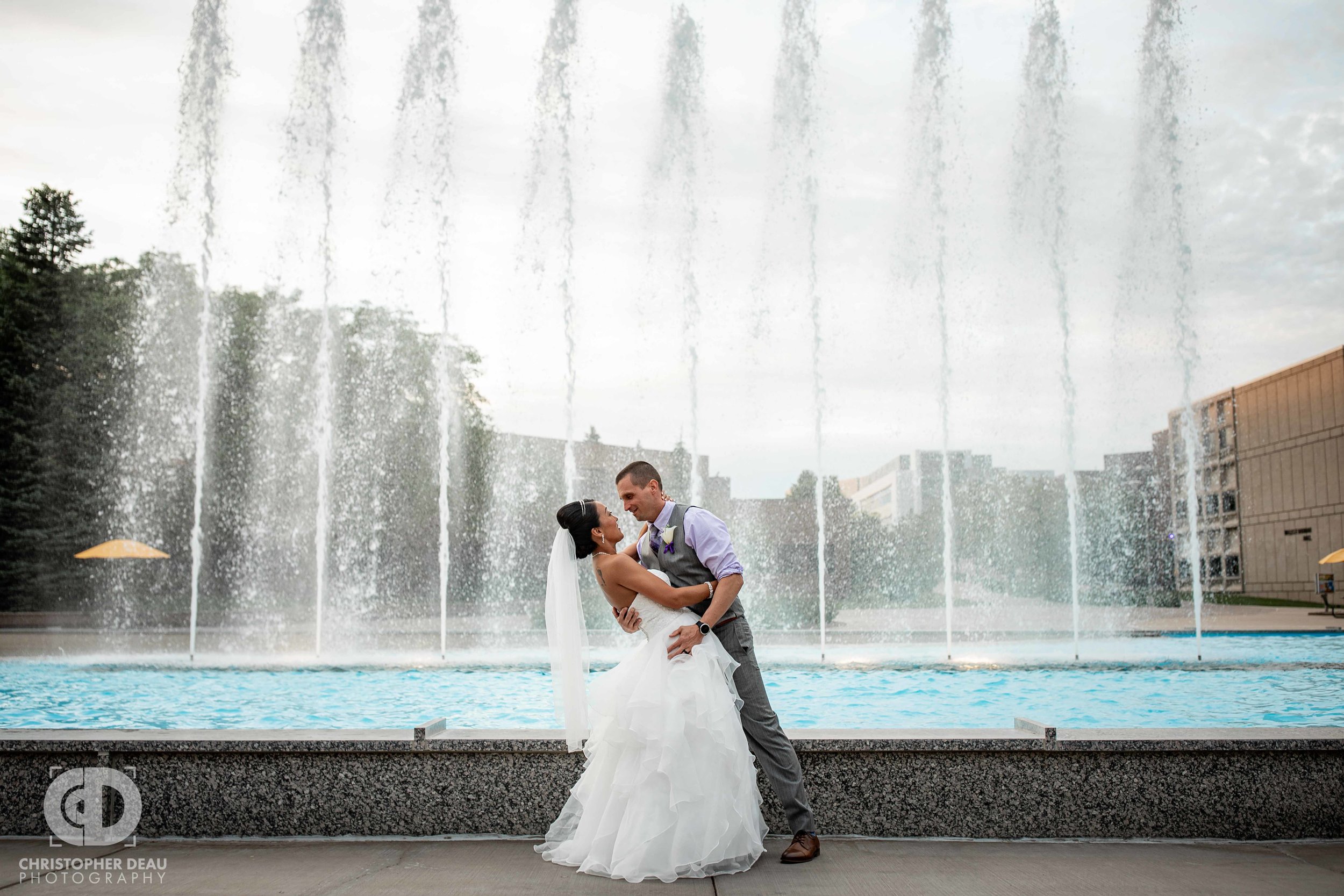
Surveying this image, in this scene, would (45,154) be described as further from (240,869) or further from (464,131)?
(240,869)

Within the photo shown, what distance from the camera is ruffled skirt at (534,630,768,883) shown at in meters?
4.12

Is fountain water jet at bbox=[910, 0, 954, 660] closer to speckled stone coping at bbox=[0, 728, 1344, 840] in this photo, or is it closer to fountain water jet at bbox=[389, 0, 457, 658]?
fountain water jet at bbox=[389, 0, 457, 658]

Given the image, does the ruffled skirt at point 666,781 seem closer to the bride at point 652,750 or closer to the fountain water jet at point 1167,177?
the bride at point 652,750

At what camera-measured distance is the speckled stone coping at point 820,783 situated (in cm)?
454

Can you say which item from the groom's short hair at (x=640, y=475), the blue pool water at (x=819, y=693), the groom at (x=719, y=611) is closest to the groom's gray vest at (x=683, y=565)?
the groom at (x=719, y=611)

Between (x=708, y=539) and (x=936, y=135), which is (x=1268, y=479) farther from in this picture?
(x=708, y=539)

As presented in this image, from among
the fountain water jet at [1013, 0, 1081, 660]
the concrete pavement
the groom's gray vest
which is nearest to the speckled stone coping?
the concrete pavement

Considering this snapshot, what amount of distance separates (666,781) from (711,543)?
3.63ft

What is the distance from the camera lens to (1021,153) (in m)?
17.3

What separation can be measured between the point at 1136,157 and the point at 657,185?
338 inches

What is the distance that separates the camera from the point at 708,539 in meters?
4.59

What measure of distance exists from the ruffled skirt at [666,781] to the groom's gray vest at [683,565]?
0.27 meters

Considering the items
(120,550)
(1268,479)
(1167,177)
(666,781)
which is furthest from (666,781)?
(1268,479)

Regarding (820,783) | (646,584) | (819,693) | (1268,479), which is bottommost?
(819,693)
